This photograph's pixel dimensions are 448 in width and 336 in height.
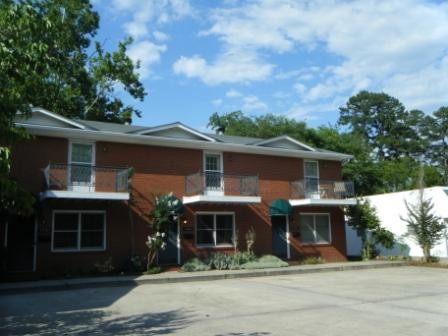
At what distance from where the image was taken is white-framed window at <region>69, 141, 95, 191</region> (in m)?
18.8

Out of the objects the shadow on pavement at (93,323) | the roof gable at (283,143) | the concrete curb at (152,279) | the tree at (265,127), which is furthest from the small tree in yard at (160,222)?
the tree at (265,127)

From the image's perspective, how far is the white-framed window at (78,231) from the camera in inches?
739

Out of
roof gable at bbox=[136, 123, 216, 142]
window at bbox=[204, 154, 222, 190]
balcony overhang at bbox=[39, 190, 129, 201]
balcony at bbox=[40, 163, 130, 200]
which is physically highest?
roof gable at bbox=[136, 123, 216, 142]

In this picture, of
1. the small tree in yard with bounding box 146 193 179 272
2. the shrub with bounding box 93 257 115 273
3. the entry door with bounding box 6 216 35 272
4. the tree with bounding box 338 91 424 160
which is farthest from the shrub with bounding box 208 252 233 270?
the tree with bounding box 338 91 424 160

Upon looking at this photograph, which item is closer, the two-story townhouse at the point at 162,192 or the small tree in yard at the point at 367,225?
the two-story townhouse at the point at 162,192

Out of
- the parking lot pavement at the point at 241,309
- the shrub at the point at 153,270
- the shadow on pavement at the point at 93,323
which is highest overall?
the shrub at the point at 153,270

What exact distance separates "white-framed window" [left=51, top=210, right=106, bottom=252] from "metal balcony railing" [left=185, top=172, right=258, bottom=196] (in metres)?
4.04

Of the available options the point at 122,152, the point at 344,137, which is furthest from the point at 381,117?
the point at 122,152

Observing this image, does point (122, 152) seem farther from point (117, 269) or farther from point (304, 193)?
Answer: point (304, 193)

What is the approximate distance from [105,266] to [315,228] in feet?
36.1

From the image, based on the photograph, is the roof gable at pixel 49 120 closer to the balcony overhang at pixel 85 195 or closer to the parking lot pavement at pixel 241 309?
the balcony overhang at pixel 85 195

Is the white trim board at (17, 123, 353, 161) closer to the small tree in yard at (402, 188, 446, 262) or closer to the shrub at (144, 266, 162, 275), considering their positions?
the small tree in yard at (402, 188, 446, 262)

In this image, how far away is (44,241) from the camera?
18.2 metres

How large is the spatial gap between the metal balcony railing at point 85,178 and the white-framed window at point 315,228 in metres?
9.62
